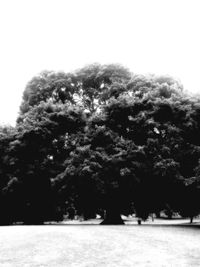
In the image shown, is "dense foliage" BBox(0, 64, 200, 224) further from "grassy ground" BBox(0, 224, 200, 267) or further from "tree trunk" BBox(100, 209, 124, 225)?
"grassy ground" BBox(0, 224, 200, 267)

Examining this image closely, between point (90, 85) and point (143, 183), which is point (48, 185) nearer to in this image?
point (143, 183)

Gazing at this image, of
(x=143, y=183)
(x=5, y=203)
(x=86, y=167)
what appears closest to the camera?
(x=86, y=167)

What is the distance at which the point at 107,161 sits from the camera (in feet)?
92.9

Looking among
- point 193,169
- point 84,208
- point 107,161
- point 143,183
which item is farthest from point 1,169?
point 193,169

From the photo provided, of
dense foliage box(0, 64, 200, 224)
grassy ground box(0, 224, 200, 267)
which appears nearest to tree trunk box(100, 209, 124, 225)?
dense foliage box(0, 64, 200, 224)

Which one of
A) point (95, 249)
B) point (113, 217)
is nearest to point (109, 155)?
point (113, 217)

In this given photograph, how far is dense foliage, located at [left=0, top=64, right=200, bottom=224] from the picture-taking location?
28.1m

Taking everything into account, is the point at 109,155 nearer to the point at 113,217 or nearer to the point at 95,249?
the point at 113,217

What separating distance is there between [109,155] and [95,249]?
556 inches

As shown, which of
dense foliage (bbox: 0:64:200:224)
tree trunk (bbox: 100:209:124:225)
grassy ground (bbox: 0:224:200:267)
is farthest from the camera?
tree trunk (bbox: 100:209:124:225)

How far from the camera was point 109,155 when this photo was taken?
2961 centimetres

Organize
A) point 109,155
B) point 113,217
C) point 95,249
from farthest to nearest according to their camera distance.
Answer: point 113,217, point 109,155, point 95,249

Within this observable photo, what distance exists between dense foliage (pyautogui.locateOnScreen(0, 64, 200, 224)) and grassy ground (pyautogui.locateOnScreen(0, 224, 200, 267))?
776 cm

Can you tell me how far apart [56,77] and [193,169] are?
59.2ft
